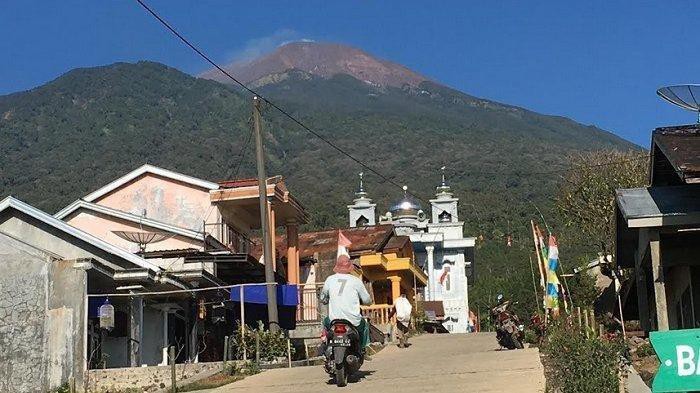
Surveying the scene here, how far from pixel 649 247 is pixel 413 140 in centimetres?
15396

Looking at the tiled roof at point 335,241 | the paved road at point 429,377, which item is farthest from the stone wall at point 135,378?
the tiled roof at point 335,241

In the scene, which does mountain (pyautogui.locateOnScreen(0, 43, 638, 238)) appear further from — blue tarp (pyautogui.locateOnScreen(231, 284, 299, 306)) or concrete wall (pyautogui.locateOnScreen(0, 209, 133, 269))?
concrete wall (pyautogui.locateOnScreen(0, 209, 133, 269))

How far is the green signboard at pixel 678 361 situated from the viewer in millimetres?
8578

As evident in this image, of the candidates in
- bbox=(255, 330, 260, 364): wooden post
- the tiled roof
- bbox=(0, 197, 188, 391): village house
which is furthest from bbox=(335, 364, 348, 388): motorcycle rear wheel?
the tiled roof

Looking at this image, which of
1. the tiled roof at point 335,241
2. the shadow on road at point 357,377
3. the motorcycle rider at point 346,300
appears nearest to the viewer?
the motorcycle rider at point 346,300

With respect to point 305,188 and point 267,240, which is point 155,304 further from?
point 305,188

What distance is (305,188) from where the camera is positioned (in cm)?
12338

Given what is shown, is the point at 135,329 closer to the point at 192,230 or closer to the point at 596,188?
the point at 192,230

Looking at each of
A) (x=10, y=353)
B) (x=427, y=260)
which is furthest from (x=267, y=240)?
(x=427, y=260)

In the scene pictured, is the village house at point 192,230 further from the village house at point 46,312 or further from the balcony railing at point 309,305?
the village house at point 46,312

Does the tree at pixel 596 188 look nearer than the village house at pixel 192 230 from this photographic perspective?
No

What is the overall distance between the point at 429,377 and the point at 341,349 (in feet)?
5.07

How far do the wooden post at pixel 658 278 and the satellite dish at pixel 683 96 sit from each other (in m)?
2.13

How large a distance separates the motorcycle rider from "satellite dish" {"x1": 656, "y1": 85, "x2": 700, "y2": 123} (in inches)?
237
